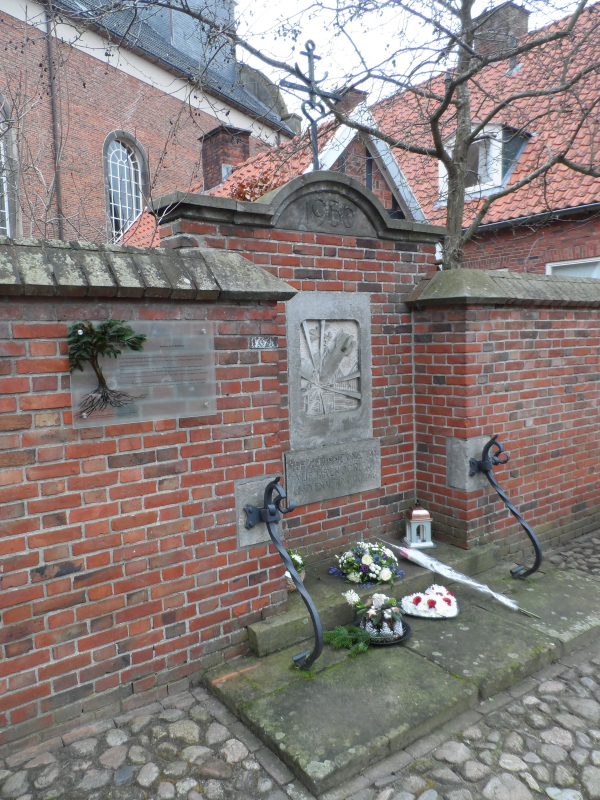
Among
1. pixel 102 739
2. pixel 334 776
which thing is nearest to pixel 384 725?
pixel 334 776

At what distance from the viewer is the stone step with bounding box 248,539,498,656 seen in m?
3.02

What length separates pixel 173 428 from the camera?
276 cm

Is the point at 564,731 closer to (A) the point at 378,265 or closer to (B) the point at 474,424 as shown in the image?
(B) the point at 474,424

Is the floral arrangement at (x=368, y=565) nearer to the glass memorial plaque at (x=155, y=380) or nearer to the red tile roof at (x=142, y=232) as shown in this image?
the glass memorial plaque at (x=155, y=380)

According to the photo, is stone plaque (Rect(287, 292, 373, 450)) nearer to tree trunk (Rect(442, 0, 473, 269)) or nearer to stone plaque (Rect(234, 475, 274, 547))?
stone plaque (Rect(234, 475, 274, 547))

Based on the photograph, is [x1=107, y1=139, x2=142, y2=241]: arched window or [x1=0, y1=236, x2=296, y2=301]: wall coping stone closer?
[x1=0, y1=236, x2=296, y2=301]: wall coping stone

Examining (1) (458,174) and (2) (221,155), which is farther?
(2) (221,155)

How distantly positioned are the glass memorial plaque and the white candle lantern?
2025mm

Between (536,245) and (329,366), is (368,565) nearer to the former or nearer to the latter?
(329,366)

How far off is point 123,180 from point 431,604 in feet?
46.1

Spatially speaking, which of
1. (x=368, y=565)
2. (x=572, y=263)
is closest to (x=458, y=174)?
(x=368, y=565)

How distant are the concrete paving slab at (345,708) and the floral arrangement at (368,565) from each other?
0.59 m

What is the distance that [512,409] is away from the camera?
4453 millimetres

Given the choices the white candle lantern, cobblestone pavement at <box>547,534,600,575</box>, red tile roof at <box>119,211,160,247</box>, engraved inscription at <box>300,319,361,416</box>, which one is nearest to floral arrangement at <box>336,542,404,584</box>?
the white candle lantern
